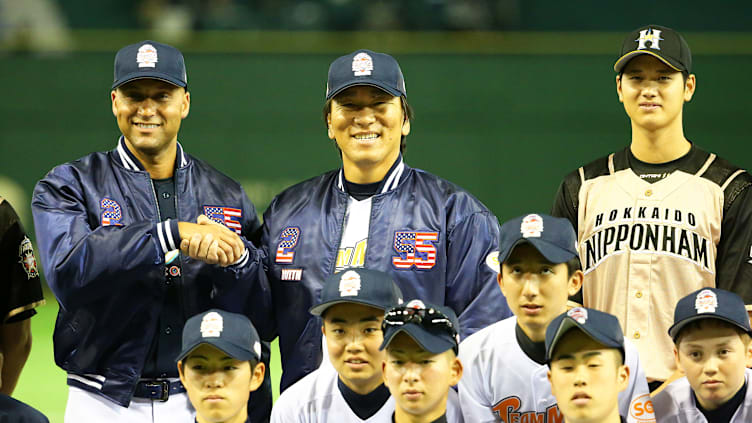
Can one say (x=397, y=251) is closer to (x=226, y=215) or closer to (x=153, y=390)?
(x=226, y=215)

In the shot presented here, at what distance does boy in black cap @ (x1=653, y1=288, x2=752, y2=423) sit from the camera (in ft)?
14.9

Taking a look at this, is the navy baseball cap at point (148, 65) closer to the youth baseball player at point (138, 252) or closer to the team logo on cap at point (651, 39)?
the youth baseball player at point (138, 252)

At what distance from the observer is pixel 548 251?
4.64 metres

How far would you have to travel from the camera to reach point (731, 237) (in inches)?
197

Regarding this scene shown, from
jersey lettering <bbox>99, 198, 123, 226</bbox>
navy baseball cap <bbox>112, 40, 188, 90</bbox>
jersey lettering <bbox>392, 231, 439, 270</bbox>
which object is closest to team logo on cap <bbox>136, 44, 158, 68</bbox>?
navy baseball cap <bbox>112, 40, 188, 90</bbox>

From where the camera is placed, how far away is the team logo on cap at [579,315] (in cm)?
433

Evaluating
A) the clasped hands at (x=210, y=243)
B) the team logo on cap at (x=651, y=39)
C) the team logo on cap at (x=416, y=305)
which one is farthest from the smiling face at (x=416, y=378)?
the team logo on cap at (x=651, y=39)

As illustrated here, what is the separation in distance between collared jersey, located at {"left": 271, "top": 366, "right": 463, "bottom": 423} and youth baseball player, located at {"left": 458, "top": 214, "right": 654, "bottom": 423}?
0.47ft

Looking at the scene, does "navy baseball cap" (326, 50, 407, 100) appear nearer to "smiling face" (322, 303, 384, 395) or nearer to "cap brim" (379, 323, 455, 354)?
"smiling face" (322, 303, 384, 395)

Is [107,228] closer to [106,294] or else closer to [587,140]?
[106,294]

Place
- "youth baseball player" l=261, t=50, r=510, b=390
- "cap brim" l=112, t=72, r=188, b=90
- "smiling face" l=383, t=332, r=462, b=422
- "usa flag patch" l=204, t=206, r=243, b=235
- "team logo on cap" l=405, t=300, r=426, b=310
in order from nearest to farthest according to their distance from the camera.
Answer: "smiling face" l=383, t=332, r=462, b=422, "team logo on cap" l=405, t=300, r=426, b=310, "youth baseball player" l=261, t=50, r=510, b=390, "cap brim" l=112, t=72, r=188, b=90, "usa flag patch" l=204, t=206, r=243, b=235

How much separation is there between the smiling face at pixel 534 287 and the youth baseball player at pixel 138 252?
1325 mm

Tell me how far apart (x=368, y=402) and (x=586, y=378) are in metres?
0.99

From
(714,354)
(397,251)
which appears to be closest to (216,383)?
(397,251)
